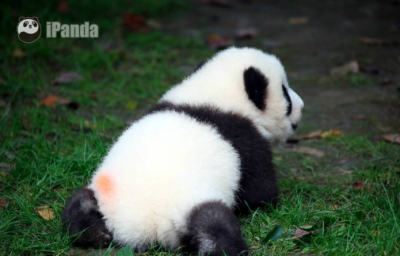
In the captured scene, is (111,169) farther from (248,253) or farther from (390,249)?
(390,249)

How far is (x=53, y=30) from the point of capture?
22.0ft

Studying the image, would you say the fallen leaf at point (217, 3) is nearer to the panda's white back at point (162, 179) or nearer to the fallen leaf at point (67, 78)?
the fallen leaf at point (67, 78)

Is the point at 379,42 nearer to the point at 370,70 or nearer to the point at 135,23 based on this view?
the point at 370,70

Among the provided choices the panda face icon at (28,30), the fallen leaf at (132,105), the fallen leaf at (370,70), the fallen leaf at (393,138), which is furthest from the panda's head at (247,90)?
the panda face icon at (28,30)

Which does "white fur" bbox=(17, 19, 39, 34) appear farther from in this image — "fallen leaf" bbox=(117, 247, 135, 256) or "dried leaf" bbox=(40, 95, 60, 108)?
"fallen leaf" bbox=(117, 247, 135, 256)

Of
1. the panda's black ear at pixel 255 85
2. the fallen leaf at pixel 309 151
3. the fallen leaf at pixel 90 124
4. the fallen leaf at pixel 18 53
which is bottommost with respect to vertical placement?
the fallen leaf at pixel 309 151

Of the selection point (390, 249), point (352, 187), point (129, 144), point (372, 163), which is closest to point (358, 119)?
point (372, 163)

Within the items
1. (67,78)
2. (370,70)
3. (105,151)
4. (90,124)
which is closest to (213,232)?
(105,151)

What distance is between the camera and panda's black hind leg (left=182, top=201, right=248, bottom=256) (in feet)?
8.39

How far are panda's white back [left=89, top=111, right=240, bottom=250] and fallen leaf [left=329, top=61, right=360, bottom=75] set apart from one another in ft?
12.1

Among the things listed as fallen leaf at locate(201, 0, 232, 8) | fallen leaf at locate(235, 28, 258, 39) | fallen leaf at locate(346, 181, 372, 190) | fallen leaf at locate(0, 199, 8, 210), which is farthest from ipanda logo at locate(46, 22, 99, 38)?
fallen leaf at locate(346, 181, 372, 190)

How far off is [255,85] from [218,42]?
12.7 ft

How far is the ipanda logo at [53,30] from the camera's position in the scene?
6.43 metres

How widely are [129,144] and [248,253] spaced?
98cm
